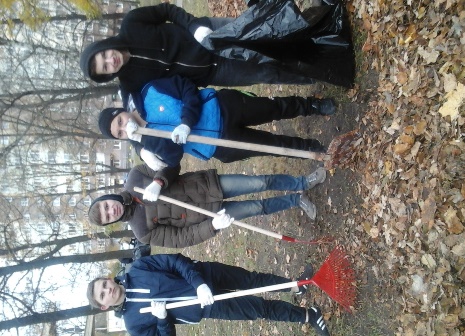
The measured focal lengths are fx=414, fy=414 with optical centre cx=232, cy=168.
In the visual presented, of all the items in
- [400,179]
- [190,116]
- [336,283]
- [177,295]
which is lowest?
[336,283]

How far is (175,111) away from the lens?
3.70 m

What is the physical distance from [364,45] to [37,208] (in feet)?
40.8

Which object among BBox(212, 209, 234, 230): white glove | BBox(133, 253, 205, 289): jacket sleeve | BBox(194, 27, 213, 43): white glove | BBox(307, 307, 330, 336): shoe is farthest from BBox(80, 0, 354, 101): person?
BBox(307, 307, 330, 336): shoe

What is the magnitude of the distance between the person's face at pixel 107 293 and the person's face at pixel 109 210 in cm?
60

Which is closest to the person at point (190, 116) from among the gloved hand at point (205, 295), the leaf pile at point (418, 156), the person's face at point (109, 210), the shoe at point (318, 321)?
the person's face at point (109, 210)

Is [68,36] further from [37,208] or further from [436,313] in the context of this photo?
[436,313]

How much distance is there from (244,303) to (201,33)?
279cm

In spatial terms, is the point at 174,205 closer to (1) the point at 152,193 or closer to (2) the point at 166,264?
(1) the point at 152,193

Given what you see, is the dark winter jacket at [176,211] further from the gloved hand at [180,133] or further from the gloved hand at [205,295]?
the gloved hand at [180,133]

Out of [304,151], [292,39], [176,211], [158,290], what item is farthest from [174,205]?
[292,39]

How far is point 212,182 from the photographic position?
435cm

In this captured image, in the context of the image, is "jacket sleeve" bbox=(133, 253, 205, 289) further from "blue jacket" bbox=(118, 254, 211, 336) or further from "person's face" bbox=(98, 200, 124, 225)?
"person's face" bbox=(98, 200, 124, 225)

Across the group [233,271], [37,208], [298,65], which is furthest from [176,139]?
[37,208]

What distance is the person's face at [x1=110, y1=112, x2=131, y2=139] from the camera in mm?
3691
